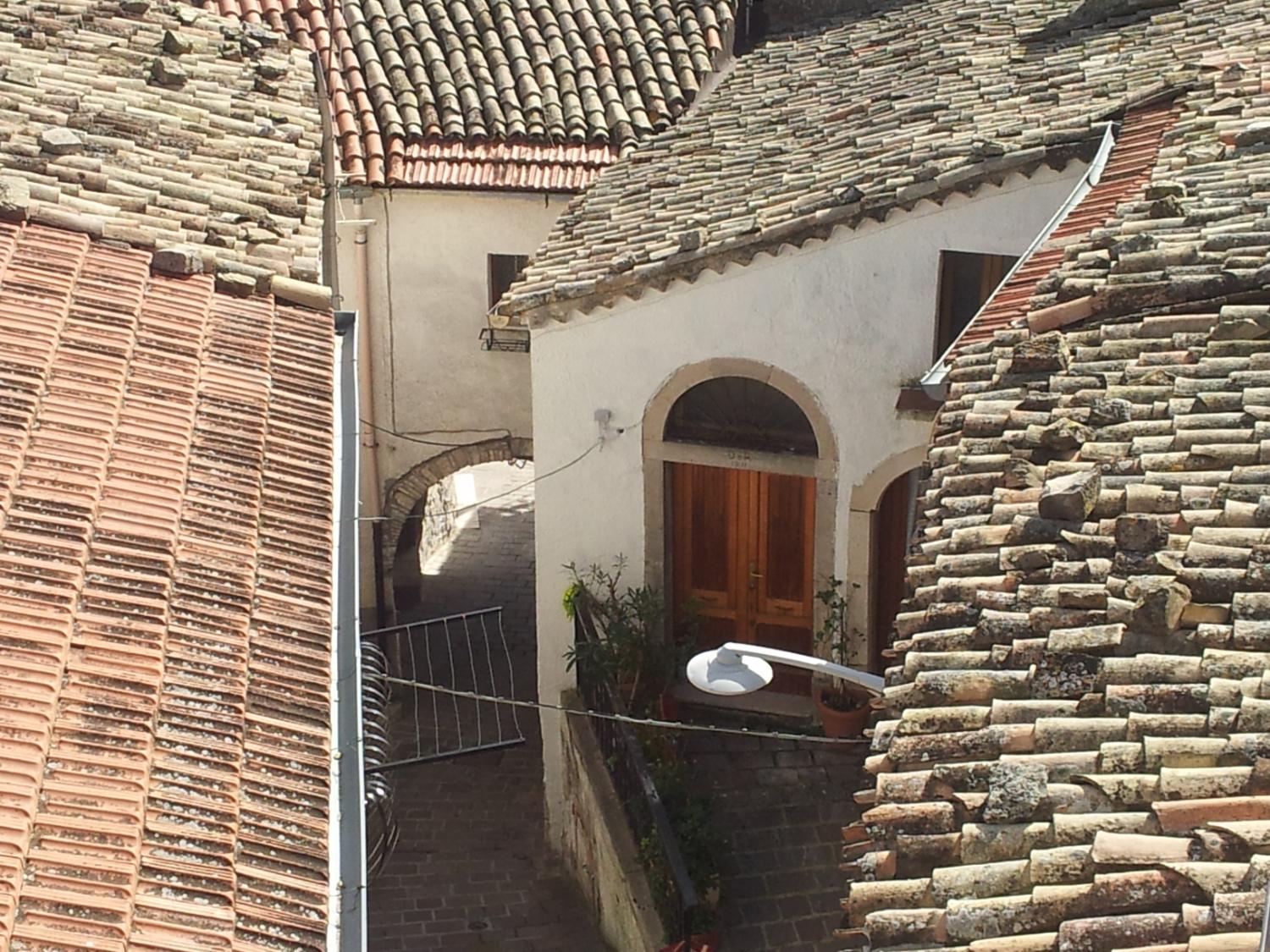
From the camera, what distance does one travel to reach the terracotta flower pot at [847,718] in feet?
44.0

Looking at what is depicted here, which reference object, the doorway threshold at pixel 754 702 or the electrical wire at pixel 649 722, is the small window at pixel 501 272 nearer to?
the electrical wire at pixel 649 722

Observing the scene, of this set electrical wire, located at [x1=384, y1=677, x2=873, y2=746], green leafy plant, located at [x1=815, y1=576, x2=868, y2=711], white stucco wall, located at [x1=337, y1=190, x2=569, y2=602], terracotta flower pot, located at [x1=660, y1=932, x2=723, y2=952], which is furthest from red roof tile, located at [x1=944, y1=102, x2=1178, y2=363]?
Result: white stucco wall, located at [x1=337, y1=190, x2=569, y2=602]

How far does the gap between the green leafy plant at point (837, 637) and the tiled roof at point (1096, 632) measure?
5.02 metres

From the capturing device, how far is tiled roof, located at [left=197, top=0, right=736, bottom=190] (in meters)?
16.6

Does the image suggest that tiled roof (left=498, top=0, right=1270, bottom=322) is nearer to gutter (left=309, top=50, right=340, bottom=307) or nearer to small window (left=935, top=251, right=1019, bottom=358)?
small window (left=935, top=251, right=1019, bottom=358)

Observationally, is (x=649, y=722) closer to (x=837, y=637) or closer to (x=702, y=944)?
(x=702, y=944)

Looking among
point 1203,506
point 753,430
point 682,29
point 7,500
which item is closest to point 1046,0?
point 682,29

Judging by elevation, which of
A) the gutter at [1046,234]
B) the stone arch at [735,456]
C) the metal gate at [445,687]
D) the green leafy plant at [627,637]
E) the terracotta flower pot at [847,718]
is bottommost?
the metal gate at [445,687]

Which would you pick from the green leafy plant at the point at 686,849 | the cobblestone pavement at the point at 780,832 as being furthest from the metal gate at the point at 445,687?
the green leafy plant at the point at 686,849

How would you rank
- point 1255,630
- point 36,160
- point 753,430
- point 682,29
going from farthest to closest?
point 682,29 < point 753,430 < point 36,160 < point 1255,630

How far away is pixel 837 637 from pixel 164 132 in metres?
6.27

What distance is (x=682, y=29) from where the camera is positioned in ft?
58.9

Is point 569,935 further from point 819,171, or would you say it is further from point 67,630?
point 67,630

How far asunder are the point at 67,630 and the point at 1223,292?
17.7ft
